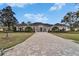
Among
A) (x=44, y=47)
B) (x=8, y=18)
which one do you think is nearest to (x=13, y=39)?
(x=8, y=18)

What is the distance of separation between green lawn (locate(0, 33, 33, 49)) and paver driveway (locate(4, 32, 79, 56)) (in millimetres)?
105

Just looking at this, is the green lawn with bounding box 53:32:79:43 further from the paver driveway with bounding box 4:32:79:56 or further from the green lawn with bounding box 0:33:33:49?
the green lawn with bounding box 0:33:33:49

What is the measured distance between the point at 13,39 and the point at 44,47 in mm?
736

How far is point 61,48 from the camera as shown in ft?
17.4

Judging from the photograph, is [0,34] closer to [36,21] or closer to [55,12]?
[36,21]

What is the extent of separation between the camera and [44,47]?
5.32 m

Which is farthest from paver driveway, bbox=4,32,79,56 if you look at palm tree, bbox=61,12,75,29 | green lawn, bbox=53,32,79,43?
palm tree, bbox=61,12,75,29

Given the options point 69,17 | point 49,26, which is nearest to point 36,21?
point 49,26

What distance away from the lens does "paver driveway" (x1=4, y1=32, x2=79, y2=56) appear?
16.9ft

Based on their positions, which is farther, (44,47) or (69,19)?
(69,19)

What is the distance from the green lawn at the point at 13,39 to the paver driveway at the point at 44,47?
105mm

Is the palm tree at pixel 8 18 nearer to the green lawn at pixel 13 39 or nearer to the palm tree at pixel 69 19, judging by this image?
the green lawn at pixel 13 39

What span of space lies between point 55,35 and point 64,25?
397mm

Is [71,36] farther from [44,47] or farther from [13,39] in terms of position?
[13,39]
